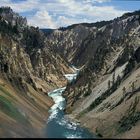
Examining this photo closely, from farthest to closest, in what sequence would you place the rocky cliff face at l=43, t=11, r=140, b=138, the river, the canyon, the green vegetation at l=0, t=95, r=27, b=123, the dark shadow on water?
the rocky cliff face at l=43, t=11, r=140, b=138 < the river < the dark shadow on water < the canyon < the green vegetation at l=0, t=95, r=27, b=123

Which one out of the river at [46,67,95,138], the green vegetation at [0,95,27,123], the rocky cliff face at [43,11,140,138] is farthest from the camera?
the rocky cliff face at [43,11,140,138]

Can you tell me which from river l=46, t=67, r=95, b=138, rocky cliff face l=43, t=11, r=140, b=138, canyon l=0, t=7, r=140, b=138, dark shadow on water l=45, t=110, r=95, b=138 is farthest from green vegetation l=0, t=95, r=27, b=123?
rocky cliff face l=43, t=11, r=140, b=138

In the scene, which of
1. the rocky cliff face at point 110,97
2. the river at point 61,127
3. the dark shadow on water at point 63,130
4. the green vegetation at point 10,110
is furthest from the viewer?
the rocky cliff face at point 110,97

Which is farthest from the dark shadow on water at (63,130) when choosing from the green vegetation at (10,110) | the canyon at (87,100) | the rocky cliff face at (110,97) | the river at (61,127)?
the green vegetation at (10,110)

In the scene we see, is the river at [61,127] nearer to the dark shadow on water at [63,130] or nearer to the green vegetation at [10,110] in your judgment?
the dark shadow on water at [63,130]

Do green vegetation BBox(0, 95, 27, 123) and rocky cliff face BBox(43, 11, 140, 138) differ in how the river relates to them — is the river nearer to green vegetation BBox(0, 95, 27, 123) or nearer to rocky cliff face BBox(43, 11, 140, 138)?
rocky cliff face BBox(43, 11, 140, 138)

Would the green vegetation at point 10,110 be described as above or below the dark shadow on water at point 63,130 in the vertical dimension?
above

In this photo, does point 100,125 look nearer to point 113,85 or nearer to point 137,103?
point 137,103

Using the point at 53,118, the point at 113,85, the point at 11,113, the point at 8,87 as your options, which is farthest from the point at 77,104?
the point at 11,113

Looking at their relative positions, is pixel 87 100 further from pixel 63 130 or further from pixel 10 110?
pixel 10 110

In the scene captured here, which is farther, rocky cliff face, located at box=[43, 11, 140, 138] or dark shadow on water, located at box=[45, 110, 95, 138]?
rocky cliff face, located at box=[43, 11, 140, 138]

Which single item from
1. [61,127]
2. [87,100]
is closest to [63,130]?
[61,127]
